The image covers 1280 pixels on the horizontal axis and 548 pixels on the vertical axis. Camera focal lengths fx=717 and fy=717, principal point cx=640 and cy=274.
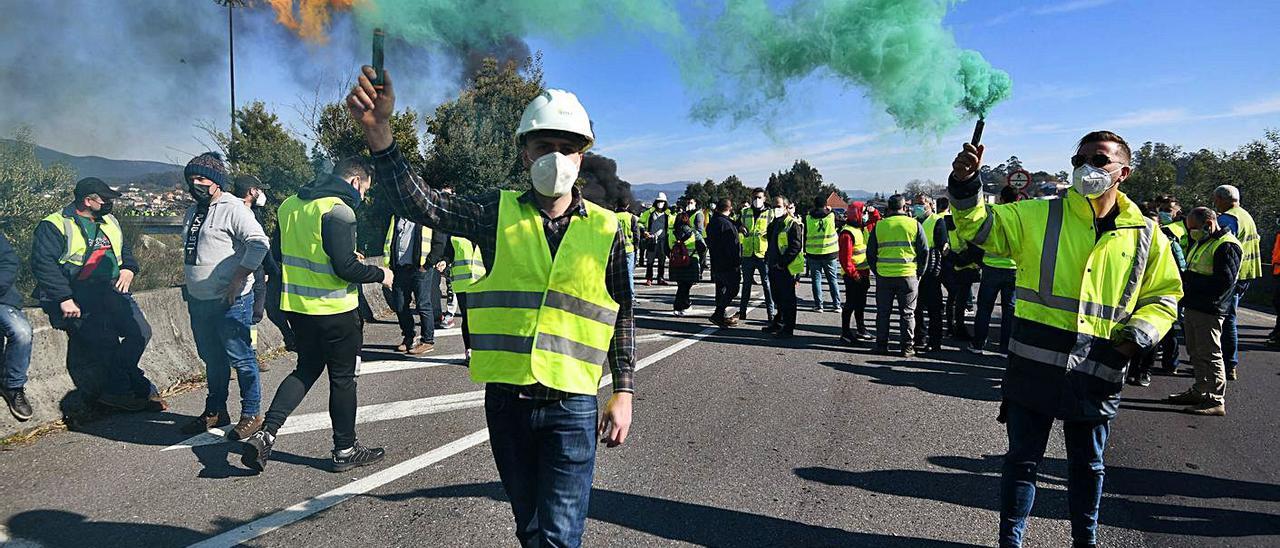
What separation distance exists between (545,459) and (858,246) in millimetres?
8338

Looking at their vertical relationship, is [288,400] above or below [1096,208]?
below

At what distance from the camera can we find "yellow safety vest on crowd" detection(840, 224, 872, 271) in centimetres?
939

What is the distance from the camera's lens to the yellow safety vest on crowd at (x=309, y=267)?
451cm

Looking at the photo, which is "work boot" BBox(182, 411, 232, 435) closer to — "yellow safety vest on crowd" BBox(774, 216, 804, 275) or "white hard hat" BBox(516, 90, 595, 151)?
"white hard hat" BBox(516, 90, 595, 151)

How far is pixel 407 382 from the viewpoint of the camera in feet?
22.9

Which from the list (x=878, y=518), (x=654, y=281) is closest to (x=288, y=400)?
(x=878, y=518)

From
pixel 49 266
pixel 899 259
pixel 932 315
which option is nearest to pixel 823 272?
pixel 932 315

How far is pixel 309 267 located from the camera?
178 inches

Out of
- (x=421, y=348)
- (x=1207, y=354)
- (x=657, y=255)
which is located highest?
(x=657, y=255)

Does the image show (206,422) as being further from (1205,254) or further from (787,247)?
(1205,254)

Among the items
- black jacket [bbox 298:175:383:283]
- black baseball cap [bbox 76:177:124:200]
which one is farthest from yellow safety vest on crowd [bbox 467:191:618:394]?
black baseball cap [bbox 76:177:124:200]

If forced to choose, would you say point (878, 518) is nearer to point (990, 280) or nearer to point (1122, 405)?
point (1122, 405)

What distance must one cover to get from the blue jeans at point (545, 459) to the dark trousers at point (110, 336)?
4.90 metres

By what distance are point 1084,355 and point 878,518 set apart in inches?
54.7
